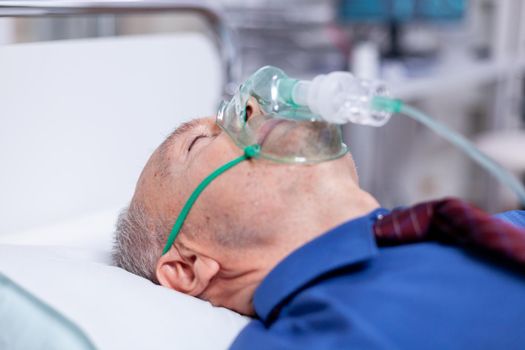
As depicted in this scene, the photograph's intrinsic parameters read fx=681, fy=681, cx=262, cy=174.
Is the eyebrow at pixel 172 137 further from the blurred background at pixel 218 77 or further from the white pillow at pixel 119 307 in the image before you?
the blurred background at pixel 218 77

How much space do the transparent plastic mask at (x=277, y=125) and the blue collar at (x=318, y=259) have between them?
4.8 inches

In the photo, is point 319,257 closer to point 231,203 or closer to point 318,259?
point 318,259

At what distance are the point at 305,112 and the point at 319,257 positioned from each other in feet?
0.75

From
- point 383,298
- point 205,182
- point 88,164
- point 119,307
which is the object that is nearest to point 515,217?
point 383,298

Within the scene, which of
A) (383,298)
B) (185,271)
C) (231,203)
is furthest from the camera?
(185,271)

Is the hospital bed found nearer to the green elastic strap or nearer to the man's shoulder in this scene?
the green elastic strap

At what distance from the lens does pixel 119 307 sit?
982 millimetres

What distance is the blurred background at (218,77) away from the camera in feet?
5.34

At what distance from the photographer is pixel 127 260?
4.00ft

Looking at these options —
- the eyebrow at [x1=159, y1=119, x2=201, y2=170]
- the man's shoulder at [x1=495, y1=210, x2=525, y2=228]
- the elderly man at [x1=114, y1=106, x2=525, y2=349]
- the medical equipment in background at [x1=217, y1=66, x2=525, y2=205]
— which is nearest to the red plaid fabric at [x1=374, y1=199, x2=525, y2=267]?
the elderly man at [x1=114, y1=106, x2=525, y2=349]

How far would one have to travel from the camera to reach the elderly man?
89cm

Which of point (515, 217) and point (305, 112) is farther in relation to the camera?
point (515, 217)

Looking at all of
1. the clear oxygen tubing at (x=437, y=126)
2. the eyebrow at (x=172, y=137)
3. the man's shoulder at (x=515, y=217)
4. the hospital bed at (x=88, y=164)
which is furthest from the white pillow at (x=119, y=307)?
the man's shoulder at (x=515, y=217)

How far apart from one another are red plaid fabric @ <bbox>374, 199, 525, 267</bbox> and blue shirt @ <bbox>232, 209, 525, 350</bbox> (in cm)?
2
